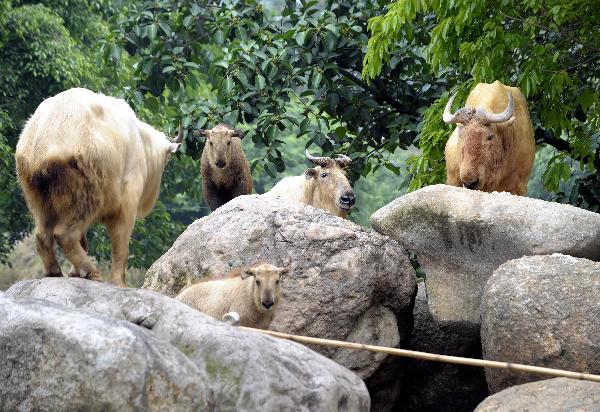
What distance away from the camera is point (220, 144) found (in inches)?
533

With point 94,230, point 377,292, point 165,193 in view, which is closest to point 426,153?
point 377,292

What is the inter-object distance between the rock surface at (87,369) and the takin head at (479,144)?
5.08 metres

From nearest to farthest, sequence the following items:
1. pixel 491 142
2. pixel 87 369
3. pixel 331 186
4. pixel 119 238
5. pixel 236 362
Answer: pixel 87 369 → pixel 236 362 → pixel 119 238 → pixel 491 142 → pixel 331 186

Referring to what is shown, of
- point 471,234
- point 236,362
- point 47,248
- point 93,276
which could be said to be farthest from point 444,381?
point 47,248

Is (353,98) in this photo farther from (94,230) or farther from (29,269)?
(29,269)

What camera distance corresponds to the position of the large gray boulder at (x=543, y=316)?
7938mm

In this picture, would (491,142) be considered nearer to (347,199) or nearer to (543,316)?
(347,199)

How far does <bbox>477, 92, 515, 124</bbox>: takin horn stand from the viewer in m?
10.8

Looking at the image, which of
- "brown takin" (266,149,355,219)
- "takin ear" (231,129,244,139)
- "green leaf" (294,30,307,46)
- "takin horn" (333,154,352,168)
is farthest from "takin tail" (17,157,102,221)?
"green leaf" (294,30,307,46)

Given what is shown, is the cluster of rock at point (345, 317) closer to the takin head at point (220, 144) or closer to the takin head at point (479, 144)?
the takin head at point (479, 144)

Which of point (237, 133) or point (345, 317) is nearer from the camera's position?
point (345, 317)

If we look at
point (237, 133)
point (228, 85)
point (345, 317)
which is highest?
point (228, 85)

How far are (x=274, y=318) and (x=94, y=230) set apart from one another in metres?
12.3

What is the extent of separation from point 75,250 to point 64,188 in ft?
1.42
